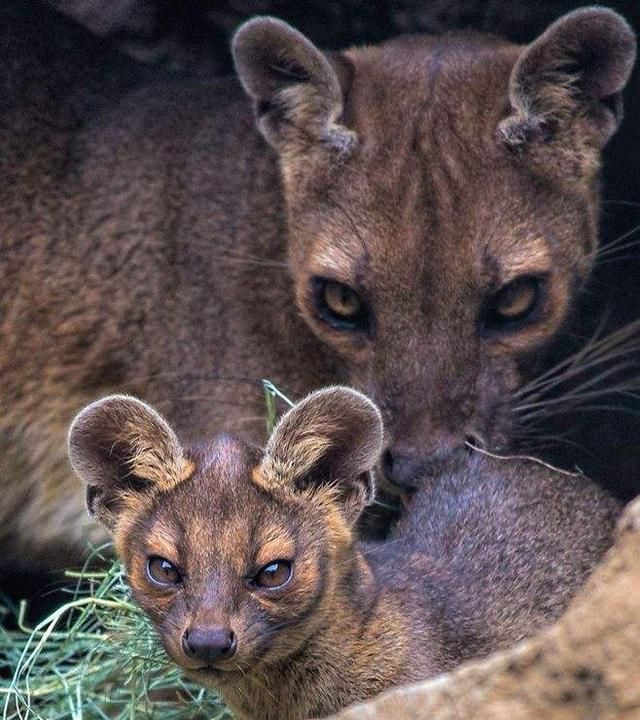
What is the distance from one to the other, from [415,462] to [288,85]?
1777 millimetres

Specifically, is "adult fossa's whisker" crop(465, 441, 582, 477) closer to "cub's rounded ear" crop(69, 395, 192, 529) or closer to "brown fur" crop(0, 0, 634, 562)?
"brown fur" crop(0, 0, 634, 562)

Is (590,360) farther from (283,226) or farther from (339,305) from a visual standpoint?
(283,226)

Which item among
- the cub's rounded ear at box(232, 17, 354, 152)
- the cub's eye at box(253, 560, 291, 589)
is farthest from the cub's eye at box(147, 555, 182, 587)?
the cub's rounded ear at box(232, 17, 354, 152)

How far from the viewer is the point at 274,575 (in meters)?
4.58

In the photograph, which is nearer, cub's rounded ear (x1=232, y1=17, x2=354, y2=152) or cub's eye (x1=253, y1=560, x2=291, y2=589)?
cub's eye (x1=253, y1=560, x2=291, y2=589)

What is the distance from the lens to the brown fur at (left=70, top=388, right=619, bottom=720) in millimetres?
4516

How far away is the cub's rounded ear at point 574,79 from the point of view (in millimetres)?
5879

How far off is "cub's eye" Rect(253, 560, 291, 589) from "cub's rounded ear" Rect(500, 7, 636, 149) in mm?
2321

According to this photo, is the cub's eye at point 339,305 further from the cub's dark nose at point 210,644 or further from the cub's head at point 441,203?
the cub's dark nose at point 210,644

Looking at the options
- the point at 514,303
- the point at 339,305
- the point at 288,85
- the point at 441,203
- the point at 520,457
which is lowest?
the point at 520,457

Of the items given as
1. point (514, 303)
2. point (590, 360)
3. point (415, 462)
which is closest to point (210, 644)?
point (415, 462)

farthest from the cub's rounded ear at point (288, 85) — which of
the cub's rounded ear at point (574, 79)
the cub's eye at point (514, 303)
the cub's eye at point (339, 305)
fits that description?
the cub's eye at point (514, 303)

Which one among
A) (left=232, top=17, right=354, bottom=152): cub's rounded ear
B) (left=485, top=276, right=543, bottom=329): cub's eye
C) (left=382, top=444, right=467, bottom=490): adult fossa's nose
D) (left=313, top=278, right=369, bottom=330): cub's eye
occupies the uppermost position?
(left=232, top=17, right=354, bottom=152): cub's rounded ear

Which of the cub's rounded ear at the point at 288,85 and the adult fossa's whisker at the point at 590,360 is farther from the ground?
the cub's rounded ear at the point at 288,85
